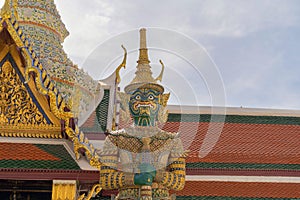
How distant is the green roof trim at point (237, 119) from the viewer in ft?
29.1

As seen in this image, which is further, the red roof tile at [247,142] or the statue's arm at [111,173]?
the red roof tile at [247,142]

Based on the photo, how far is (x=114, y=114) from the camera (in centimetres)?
746

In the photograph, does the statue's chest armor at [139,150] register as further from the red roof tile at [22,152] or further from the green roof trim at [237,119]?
the green roof trim at [237,119]

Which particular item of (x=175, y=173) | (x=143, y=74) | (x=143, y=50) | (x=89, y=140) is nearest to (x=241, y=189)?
(x=175, y=173)

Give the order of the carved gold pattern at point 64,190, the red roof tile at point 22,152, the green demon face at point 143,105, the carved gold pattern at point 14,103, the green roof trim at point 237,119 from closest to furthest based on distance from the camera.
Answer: the green demon face at point 143,105
the carved gold pattern at point 64,190
the red roof tile at point 22,152
the carved gold pattern at point 14,103
the green roof trim at point 237,119

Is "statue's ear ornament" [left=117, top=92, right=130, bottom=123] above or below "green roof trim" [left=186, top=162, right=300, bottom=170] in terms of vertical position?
above

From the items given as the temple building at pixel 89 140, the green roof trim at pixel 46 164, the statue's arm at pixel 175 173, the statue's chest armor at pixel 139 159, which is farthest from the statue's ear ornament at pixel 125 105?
the green roof trim at pixel 46 164

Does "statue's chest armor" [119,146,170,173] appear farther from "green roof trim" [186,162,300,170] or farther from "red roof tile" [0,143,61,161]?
"green roof trim" [186,162,300,170]

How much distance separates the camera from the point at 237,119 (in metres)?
9.05

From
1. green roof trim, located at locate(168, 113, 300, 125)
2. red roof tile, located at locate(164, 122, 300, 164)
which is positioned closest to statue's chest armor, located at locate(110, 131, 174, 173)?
red roof tile, located at locate(164, 122, 300, 164)

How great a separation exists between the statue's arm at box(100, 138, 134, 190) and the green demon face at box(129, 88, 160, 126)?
0.41 m

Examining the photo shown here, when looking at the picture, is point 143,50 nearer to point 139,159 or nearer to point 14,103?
point 139,159

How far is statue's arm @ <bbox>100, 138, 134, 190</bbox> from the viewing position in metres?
4.84

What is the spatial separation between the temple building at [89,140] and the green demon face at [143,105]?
0.55 meters
